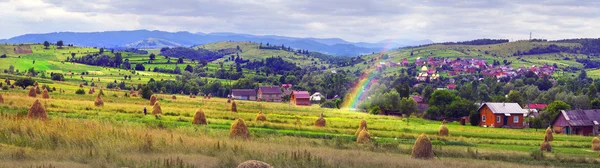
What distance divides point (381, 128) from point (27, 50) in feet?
476

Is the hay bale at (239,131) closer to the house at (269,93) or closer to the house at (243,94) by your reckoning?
the house at (269,93)

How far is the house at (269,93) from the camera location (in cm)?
10975

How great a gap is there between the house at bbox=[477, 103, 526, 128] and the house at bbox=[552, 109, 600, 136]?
15.9 ft

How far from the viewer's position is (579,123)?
193ft

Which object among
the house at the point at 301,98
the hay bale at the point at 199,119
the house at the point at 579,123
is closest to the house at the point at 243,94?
the house at the point at 301,98

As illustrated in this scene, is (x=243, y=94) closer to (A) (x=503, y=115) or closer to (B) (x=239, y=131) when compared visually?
(A) (x=503, y=115)

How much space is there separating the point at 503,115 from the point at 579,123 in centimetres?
806

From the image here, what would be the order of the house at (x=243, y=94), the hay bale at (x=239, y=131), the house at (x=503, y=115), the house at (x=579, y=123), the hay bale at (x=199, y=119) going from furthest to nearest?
1. the house at (x=243, y=94)
2. the house at (x=503, y=115)
3. the house at (x=579, y=123)
4. the hay bale at (x=199, y=119)
5. the hay bale at (x=239, y=131)

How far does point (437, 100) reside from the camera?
76125 millimetres

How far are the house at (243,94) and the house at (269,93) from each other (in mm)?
2706

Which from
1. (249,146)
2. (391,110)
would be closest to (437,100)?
(391,110)

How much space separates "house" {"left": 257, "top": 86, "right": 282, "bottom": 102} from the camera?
360 ft

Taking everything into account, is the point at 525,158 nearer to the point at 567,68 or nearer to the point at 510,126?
the point at 510,126

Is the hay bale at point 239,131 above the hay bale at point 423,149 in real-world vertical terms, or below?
above
